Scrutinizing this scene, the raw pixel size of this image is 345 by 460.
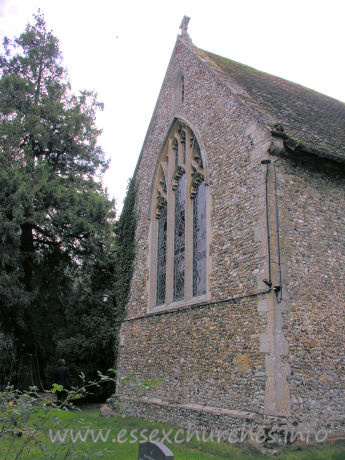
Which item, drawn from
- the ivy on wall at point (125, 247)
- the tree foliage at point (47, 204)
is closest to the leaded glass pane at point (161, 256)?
the ivy on wall at point (125, 247)

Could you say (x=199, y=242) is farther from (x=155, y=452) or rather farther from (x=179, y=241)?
(x=155, y=452)

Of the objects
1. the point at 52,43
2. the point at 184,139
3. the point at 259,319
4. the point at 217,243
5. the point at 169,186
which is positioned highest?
the point at 52,43

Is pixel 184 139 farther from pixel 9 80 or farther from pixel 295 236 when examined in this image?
pixel 9 80

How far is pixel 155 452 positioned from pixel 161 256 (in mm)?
9246

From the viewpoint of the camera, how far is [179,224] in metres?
12.4

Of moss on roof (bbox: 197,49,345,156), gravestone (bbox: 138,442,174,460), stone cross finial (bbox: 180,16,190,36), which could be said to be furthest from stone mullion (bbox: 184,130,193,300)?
gravestone (bbox: 138,442,174,460)

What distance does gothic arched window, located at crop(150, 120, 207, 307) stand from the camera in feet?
36.4

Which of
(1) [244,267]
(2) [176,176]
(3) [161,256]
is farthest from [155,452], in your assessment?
(2) [176,176]

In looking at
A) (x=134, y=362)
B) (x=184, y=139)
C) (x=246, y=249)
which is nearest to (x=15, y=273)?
(x=134, y=362)

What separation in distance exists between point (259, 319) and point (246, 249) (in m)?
1.53

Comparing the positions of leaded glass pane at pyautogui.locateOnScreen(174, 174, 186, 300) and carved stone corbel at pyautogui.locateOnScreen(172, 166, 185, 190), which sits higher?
carved stone corbel at pyautogui.locateOnScreen(172, 166, 185, 190)

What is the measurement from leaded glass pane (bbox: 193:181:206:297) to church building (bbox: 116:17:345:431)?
Result: 0.15 ft

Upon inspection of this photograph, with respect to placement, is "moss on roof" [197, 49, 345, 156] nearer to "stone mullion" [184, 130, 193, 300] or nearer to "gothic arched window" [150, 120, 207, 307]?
"gothic arched window" [150, 120, 207, 307]

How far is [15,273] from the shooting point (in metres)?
15.2
